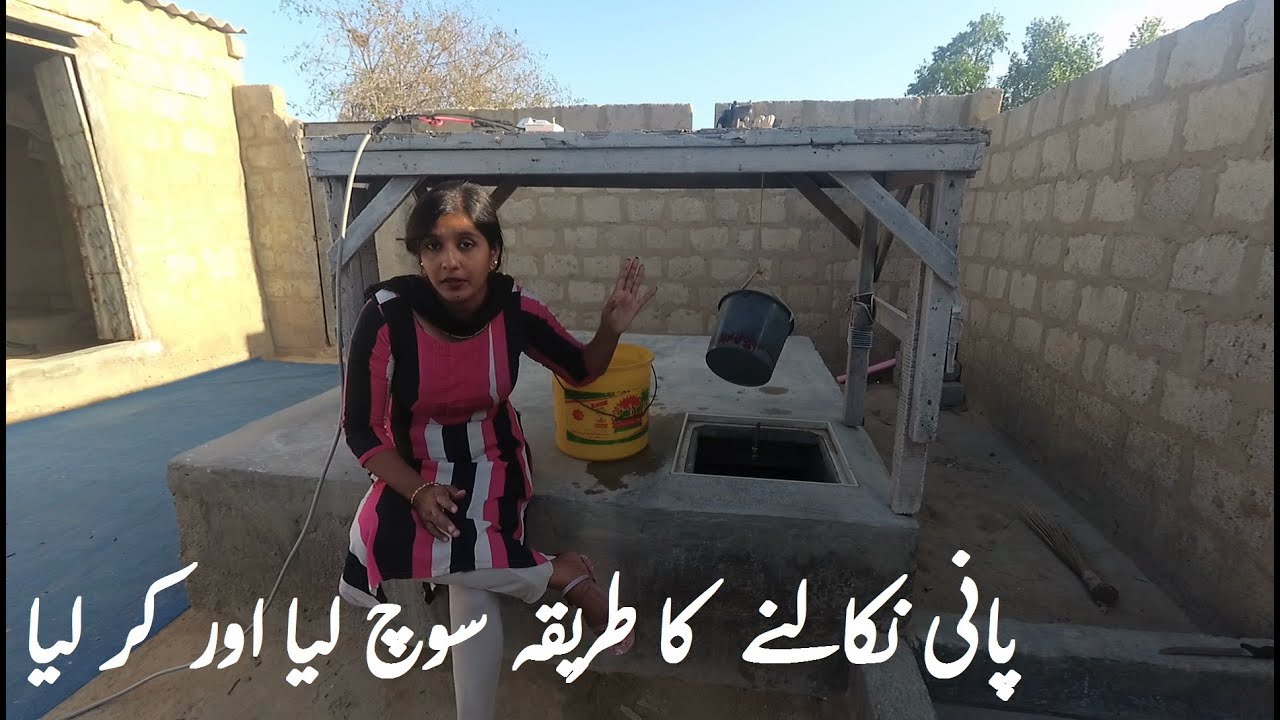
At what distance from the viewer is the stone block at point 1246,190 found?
238 centimetres

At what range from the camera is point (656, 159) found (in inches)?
83.5

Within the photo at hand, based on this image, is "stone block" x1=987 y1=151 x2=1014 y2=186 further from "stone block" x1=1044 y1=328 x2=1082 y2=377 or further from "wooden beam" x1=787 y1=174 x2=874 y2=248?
"wooden beam" x1=787 y1=174 x2=874 y2=248

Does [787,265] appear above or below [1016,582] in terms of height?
above

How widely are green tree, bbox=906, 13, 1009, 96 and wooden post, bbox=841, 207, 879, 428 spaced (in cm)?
2633

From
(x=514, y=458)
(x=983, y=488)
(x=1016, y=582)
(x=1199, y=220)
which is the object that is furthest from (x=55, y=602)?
(x=1199, y=220)

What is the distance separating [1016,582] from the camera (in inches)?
116

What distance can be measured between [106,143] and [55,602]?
5591 mm

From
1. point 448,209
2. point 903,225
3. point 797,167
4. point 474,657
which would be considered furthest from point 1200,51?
point 474,657

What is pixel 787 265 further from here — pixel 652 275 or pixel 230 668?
pixel 230 668

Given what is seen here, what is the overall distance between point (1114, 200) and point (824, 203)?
184 centimetres

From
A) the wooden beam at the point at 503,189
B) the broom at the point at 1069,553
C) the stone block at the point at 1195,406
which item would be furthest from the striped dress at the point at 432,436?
the stone block at the point at 1195,406

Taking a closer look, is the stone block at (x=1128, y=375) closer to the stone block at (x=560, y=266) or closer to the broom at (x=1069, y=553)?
the broom at (x=1069, y=553)

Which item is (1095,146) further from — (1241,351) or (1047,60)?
(1047,60)

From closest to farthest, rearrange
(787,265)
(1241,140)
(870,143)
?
(870,143), (1241,140), (787,265)
